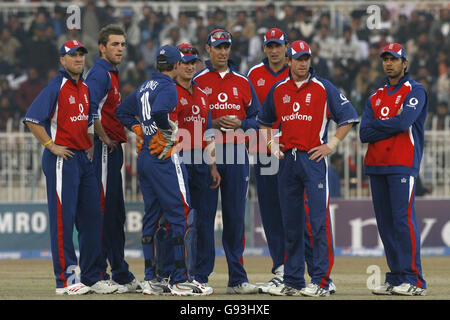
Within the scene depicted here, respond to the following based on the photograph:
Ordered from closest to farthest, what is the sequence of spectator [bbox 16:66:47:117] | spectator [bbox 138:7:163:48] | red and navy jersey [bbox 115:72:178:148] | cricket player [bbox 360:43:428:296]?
red and navy jersey [bbox 115:72:178:148] → cricket player [bbox 360:43:428:296] → spectator [bbox 16:66:47:117] → spectator [bbox 138:7:163:48]

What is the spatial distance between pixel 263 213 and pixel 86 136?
246cm

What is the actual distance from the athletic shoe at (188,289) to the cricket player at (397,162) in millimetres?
2033

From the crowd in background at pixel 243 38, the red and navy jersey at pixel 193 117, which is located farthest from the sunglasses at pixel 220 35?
the crowd in background at pixel 243 38

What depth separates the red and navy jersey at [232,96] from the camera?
36.6 feet

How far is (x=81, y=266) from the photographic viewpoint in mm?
10781

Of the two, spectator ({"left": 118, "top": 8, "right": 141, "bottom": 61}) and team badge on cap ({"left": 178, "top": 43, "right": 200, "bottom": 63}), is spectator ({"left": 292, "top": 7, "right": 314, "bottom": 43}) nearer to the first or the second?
spectator ({"left": 118, "top": 8, "right": 141, "bottom": 61})

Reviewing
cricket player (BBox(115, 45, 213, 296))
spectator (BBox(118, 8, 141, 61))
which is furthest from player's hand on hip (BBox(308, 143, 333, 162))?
spectator (BBox(118, 8, 141, 61))

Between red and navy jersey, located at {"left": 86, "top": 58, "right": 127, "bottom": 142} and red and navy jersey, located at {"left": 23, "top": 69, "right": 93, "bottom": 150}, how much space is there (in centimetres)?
38

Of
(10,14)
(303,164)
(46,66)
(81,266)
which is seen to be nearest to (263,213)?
(303,164)

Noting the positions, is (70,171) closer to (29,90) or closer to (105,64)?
(105,64)

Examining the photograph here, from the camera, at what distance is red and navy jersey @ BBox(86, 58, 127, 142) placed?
11.0 metres

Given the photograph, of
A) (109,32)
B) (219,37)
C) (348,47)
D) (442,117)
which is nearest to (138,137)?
(109,32)

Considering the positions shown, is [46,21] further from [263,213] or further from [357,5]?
[263,213]

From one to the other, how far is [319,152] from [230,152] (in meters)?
1.21
